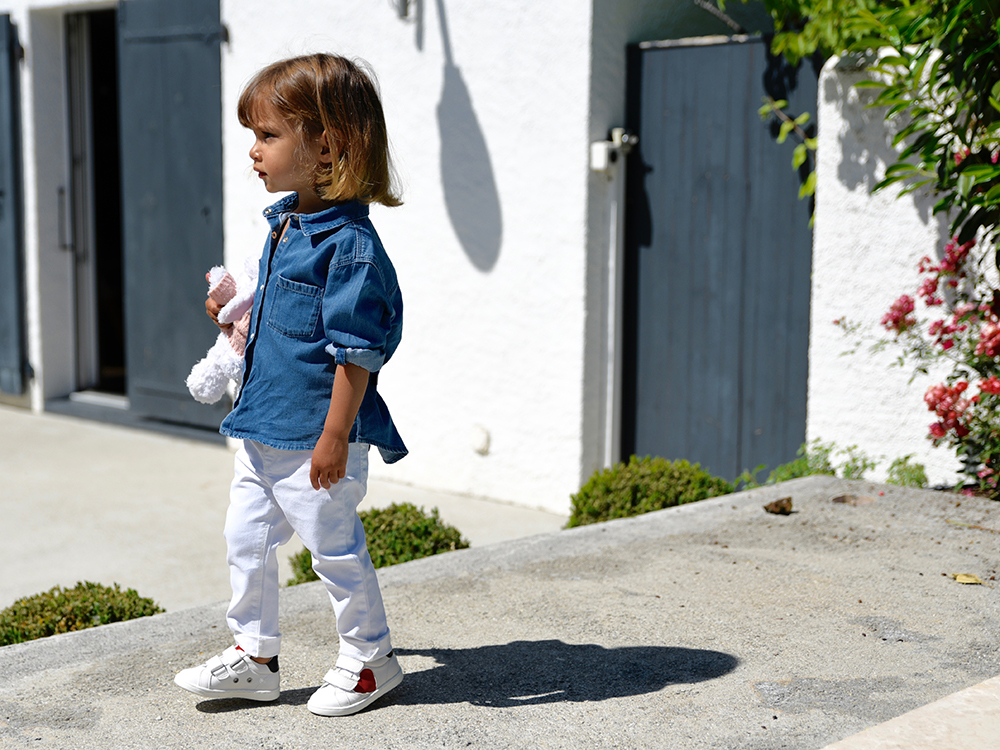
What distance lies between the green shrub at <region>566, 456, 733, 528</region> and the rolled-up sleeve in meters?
2.25

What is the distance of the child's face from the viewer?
235 cm

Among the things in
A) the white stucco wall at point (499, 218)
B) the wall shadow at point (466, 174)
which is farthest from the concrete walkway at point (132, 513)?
the wall shadow at point (466, 174)

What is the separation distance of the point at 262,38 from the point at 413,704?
5.24 metres

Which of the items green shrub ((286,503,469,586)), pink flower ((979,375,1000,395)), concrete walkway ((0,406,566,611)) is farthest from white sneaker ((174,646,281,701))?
pink flower ((979,375,1000,395))

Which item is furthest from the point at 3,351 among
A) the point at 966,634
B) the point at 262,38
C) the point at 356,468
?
the point at 966,634

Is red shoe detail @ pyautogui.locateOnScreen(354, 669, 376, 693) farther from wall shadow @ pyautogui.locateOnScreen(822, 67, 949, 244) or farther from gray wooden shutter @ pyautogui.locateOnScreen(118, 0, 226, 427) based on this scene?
gray wooden shutter @ pyautogui.locateOnScreen(118, 0, 226, 427)

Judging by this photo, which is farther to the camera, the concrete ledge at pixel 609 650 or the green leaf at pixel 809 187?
the green leaf at pixel 809 187

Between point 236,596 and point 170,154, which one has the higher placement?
point 170,154

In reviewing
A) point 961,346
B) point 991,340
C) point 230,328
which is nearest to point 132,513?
point 230,328

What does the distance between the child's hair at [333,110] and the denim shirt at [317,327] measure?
0.06 m

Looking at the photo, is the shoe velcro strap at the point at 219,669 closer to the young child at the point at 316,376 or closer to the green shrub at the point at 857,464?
the young child at the point at 316,376

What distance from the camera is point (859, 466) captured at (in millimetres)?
4742

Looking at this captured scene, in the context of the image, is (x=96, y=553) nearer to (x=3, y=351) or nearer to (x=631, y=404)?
(x=631, y=404)

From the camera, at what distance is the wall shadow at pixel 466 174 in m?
5.84
